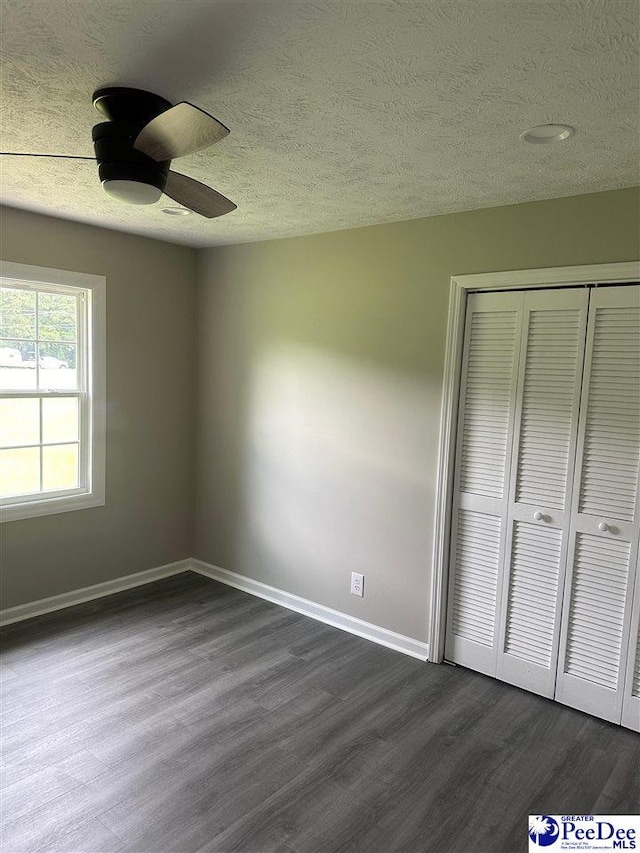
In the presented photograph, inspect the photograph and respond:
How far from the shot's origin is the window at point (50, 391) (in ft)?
11.1

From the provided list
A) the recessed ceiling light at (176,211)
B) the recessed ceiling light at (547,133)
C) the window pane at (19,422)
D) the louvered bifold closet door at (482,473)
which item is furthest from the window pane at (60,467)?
the recessed ceiling light at (547,133)

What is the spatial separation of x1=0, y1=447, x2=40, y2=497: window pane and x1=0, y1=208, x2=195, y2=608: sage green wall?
0.20 metres

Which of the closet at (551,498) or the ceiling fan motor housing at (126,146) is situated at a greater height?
the ceiling fan motor housing at (126,146)

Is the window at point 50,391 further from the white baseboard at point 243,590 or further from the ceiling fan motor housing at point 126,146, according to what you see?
the ceiling fan motor housing at point 126,146

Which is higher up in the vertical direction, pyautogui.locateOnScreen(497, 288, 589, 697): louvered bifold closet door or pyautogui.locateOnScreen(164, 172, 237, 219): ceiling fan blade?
pyautogui.locateOnScreen(164, 172, 237, 219): ceiling fan blade

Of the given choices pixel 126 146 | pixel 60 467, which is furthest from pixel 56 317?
pixel 126 146

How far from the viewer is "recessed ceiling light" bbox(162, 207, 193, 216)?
3070 millimetres

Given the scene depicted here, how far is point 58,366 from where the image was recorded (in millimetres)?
3588

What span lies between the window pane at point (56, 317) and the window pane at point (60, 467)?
0.70m

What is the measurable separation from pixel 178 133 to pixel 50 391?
247 centimetres

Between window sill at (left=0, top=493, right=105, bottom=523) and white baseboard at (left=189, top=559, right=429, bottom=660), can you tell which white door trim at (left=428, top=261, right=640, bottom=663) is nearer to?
white baseboard at (left=189, top=559, right=429, bottom=660)

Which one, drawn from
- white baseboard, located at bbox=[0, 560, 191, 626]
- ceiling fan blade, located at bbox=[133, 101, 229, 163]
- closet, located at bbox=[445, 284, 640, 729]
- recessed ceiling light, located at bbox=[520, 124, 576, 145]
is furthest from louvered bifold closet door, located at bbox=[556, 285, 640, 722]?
white baseboard, located at bbox=[0, 560, 191, 626]

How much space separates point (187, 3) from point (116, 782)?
2533 mm

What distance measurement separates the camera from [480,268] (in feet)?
9.58
